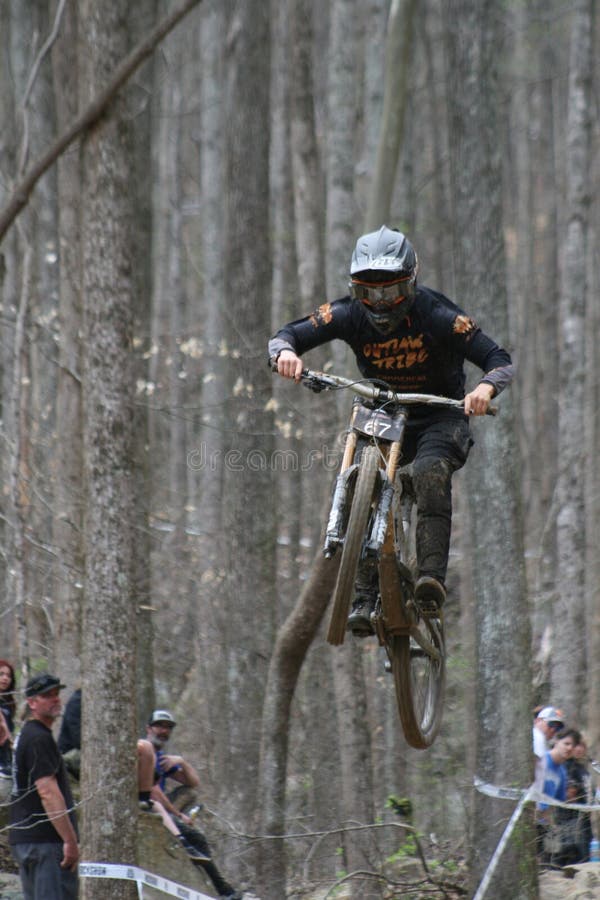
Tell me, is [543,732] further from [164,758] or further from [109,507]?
[109,507]

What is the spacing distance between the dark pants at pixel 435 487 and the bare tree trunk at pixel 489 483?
2675 mm

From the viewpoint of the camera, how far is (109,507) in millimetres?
8938

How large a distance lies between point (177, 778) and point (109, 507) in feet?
9.01

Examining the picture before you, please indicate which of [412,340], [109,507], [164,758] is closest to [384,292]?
[412,340]

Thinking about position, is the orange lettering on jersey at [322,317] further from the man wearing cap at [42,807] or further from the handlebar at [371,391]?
the man wearing cap at [42,807]

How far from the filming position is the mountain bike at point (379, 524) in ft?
20.3

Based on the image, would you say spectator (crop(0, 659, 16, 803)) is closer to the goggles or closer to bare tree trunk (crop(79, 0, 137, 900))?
bare tree trunk (crop(79, 0, 137, 900))

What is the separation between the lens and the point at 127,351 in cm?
916

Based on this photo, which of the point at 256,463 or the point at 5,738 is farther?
the point at 256,463

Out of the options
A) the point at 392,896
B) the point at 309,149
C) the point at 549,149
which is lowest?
the point at 392,896

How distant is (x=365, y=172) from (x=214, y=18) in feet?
38.0

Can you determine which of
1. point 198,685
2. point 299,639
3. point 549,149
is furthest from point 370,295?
point 549,149

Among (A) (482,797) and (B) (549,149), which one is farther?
(B) (549,149)

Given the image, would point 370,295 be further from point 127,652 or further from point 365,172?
point 365,172
